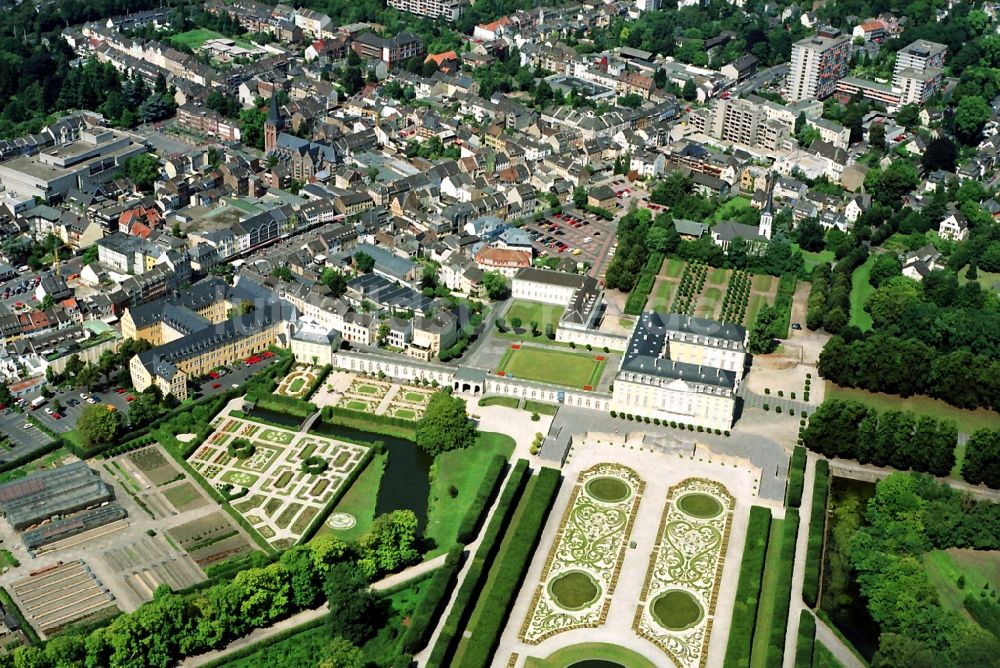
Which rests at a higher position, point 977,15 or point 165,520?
point 977,15

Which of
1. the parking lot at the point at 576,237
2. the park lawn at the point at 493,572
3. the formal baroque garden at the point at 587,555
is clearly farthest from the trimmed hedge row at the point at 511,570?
the parking lot at the point at 576,237

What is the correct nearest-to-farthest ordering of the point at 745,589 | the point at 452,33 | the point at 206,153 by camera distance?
the point at 745,589 < the point at 206,153 < the point at 452,33

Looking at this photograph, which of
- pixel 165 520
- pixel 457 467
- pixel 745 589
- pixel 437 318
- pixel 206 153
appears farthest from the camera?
pixel 206 153

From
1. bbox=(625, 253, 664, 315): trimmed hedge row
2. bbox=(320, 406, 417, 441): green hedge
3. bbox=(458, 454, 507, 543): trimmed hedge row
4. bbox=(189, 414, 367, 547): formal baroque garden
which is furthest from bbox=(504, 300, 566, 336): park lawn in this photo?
bbox=(189, 414, 367, 547): formal baroque garden

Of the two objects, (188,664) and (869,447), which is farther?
(869,447)

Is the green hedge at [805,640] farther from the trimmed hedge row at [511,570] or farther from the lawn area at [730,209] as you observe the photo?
the lawn area at [730,209]

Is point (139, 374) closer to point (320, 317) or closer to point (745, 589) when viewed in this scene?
point (320, 317)

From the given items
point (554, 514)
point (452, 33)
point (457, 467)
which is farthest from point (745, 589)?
point (452, 33)
